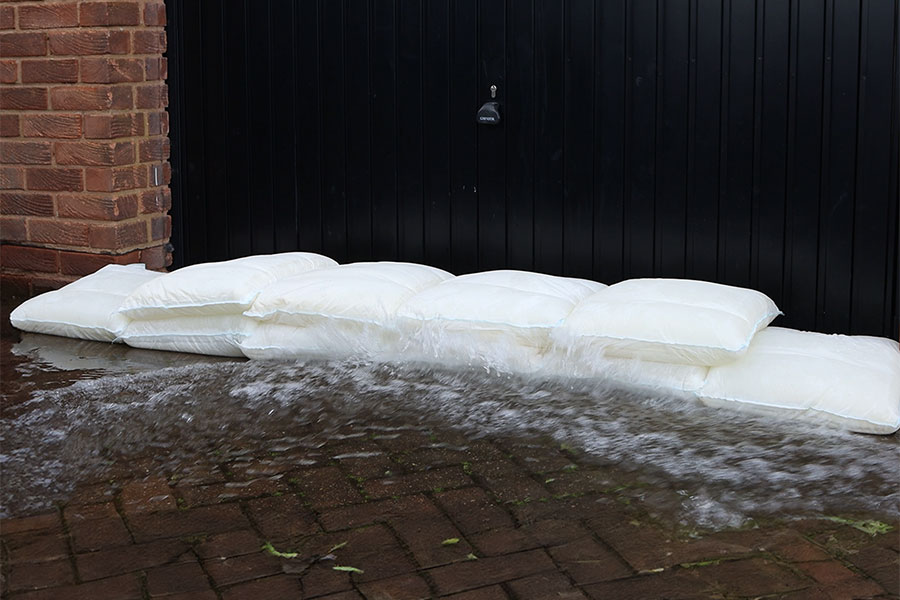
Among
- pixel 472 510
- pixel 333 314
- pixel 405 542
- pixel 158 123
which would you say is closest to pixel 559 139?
pixel 333 314

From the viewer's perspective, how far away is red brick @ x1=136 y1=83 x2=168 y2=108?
5293 millimetres

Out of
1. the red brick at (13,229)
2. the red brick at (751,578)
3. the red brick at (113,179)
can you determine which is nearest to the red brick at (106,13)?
the red brick at (113,179)

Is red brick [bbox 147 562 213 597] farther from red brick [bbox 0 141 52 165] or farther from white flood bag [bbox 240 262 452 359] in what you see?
red brick [bbox 0 141 52 165]

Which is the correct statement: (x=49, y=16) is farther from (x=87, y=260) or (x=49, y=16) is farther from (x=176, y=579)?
(x=176, y=579)

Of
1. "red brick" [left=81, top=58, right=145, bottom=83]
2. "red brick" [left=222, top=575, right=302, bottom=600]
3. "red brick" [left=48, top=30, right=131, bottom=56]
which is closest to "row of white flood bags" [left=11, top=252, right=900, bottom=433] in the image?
"red brick" [left=81, top=58, right=145, bottom=83]

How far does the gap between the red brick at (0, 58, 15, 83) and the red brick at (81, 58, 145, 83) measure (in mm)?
378

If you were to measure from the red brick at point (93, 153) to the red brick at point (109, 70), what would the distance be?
0.28 meters

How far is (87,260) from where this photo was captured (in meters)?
5.36

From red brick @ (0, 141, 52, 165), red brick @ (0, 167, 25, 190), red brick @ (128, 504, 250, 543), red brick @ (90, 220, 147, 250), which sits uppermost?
red brick @ (0, 141, 52, 165)

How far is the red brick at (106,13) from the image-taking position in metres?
5.11

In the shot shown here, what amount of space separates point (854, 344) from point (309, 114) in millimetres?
2495

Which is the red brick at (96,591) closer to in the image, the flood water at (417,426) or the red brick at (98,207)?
the flood water at (417,426)

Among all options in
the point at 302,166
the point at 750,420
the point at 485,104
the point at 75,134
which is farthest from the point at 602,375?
the point at 75,134

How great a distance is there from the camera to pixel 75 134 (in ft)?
17.2
